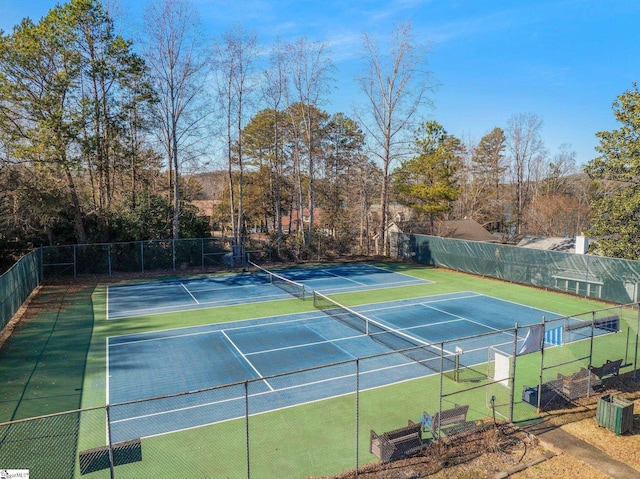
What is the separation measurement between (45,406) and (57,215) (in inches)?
734

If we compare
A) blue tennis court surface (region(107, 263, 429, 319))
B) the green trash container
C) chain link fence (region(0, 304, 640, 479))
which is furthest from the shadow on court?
the green trash container

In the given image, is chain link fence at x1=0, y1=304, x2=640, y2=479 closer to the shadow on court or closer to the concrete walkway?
the shadow on court

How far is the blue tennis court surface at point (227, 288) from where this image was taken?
2075 cm

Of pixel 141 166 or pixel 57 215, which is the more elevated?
pixel 141 166

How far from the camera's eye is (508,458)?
8.52m

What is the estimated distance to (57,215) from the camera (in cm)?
2594

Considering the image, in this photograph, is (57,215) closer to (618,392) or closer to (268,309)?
(268,309)

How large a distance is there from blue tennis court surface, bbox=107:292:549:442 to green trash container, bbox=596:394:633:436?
4.31 metres

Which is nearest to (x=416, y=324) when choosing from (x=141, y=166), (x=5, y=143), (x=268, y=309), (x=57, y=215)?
(x=268, y=309)

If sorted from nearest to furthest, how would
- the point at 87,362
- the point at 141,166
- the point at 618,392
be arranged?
the point at 618,392 < the point at 87,362 < the point at 141,166

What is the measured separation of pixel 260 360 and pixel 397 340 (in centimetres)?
509

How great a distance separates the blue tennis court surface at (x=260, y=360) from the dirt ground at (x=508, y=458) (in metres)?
3.36

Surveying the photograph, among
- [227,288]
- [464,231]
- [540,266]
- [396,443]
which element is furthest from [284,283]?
[464,231]

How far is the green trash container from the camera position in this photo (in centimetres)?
938
